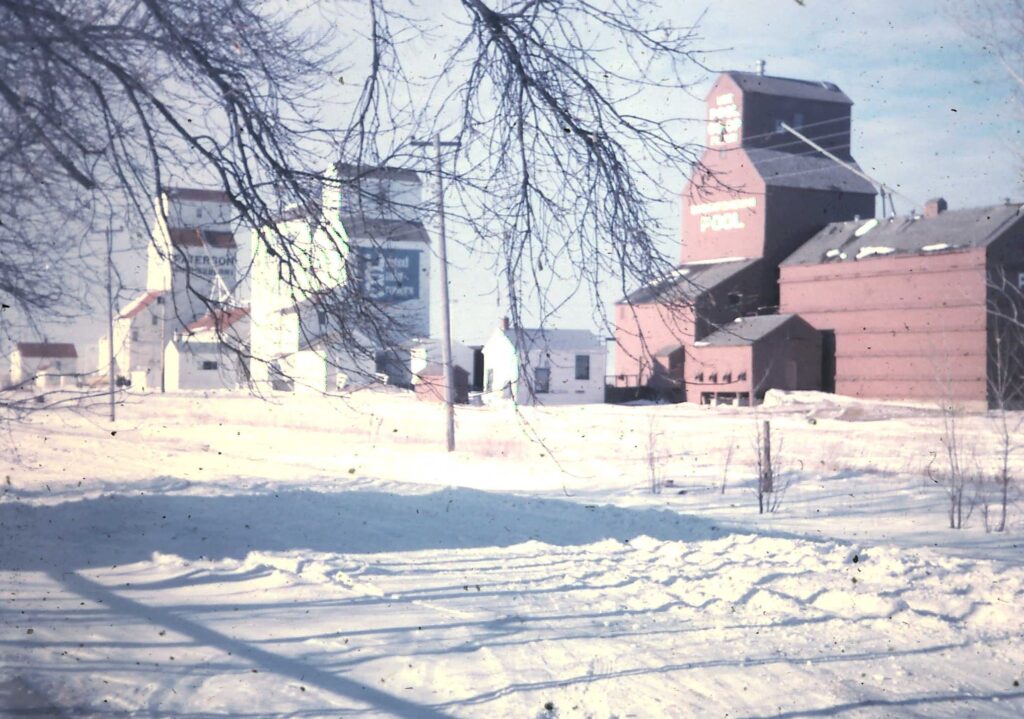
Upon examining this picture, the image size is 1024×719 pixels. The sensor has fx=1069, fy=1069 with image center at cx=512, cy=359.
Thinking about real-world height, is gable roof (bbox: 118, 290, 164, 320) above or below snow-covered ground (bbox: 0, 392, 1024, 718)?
above

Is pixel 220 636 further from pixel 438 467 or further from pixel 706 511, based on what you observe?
pixel 438 467

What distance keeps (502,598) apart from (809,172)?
167 ft

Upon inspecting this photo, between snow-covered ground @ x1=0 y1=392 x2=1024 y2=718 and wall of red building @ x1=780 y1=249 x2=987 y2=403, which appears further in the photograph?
wall of red building @ x1=780 y1=249 x2=987 y2=403

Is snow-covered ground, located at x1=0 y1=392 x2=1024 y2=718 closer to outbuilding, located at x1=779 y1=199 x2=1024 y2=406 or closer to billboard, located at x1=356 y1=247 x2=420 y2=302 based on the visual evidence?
billboard, located at x1=356 y1=247 x2=420 y2=302

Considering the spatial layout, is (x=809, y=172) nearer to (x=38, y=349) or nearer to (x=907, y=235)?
(x=907, y=235)

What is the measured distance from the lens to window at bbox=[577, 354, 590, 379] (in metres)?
54.3

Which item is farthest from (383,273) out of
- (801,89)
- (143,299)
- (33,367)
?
(801,89)

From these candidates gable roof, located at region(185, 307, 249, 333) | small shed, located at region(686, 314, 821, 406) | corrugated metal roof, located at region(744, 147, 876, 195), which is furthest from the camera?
corrugated metal roof, located at region(744, 147, 876, 195)

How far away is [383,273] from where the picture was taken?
793cm

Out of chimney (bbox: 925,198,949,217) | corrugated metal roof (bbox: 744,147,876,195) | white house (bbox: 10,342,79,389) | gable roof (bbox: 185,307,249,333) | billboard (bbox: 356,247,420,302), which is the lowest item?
white house (bbox: 10,342,79,389)

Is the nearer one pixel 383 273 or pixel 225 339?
pixel 225 339

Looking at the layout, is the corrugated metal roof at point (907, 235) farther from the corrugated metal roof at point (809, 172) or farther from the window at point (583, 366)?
the window at point (583, 366)

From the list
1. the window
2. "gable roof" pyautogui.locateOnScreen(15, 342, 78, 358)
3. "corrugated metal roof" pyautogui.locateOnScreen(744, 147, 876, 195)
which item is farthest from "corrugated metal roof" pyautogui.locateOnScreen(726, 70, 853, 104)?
"gable roof" pyautogui.locateOnScreen(15, 342, 78, 358)

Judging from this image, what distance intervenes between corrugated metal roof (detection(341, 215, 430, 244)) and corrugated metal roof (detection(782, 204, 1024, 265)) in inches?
1666
